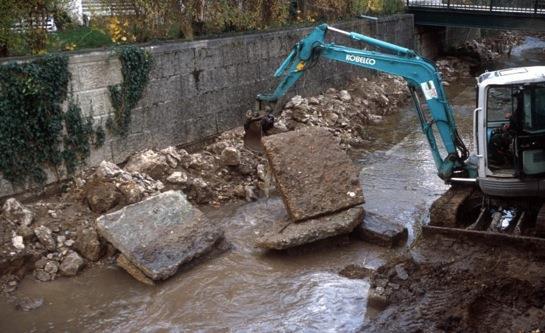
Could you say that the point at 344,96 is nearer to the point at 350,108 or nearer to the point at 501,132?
the point at 350,108

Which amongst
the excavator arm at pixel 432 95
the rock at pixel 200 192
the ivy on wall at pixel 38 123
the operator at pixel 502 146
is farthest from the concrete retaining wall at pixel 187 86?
the operator at pixel 502 146

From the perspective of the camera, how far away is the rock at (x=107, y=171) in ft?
32.5

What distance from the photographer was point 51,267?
8508mm

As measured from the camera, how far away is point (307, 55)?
34.9 ft

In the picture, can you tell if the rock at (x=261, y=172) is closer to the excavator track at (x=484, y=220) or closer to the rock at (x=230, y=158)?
the rock at (x=230, y=158)

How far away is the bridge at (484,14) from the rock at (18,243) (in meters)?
16.1

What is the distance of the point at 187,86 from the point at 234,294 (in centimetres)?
537

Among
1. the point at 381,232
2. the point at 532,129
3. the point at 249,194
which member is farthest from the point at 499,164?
the point at 249,194

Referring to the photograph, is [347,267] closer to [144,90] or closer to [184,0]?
[144,90]

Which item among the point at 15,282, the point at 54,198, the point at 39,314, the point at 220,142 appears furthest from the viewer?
the point at 220,142

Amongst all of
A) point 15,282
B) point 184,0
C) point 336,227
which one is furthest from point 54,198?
point 184,0

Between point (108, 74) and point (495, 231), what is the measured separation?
6649 millimetres

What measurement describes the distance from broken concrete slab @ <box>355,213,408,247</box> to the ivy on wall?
468cm

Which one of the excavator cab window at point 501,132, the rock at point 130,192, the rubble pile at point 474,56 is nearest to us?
the excavator cab window at point 501,132
